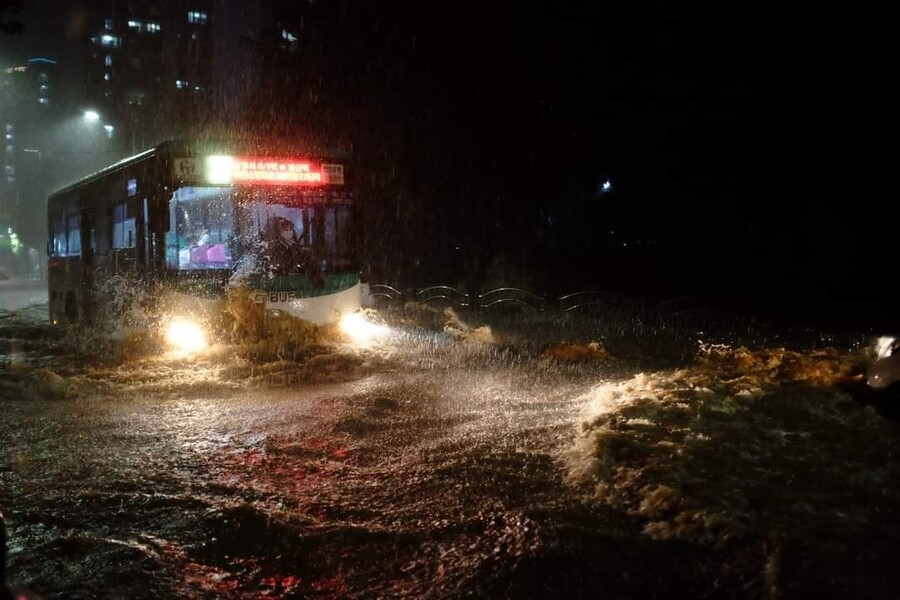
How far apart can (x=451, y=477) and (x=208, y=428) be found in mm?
3480

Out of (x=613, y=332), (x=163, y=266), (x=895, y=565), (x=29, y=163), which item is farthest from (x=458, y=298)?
(x=29, y=163)

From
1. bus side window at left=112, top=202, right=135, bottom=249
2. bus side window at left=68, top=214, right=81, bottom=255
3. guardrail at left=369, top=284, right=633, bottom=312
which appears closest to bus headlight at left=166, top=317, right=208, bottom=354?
bus side window at left=112, top=202, right=135, bottom=249

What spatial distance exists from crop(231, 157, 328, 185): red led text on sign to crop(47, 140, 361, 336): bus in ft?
0.06

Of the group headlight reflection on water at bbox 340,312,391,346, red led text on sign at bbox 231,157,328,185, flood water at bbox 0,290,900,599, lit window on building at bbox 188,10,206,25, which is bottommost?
flood water at bbox 0,290,900,599

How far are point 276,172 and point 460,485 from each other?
8.54 m

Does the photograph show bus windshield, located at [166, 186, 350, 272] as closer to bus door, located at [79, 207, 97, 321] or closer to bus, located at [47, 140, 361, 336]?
bus, located at [47, 140, 361, 336]

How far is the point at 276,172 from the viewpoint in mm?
12781

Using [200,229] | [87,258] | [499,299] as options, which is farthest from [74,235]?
[499,299]

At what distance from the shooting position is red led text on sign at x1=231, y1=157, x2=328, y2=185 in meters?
12.4

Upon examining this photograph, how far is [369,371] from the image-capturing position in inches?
478

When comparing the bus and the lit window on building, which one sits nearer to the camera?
the bus

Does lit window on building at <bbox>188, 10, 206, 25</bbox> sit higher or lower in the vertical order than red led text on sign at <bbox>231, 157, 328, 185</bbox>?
higher

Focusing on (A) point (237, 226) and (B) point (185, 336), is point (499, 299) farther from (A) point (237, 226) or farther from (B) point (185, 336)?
(B) point (185, 336)

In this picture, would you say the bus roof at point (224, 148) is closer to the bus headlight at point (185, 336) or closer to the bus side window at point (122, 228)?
the bus side window at point (122, 228)
